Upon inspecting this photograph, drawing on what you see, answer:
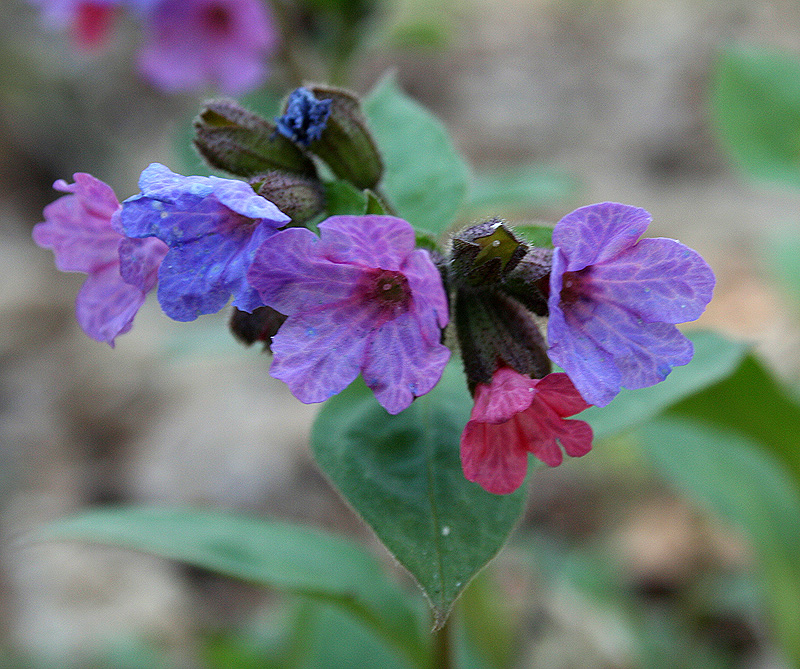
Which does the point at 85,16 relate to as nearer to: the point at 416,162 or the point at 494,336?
the point at 416,162

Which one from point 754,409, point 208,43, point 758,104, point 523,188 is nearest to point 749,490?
point 754,409

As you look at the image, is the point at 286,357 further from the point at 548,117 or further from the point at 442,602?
the point at 548,117

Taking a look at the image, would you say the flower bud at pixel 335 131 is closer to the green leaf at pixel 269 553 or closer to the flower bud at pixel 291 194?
the flower bud at pixel 291 194

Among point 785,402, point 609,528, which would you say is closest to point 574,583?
point 609,528

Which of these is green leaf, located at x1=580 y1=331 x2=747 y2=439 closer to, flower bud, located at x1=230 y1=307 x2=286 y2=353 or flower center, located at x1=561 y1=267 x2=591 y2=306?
flower center, located at x1=561 y1=267 x2=591 y2=306

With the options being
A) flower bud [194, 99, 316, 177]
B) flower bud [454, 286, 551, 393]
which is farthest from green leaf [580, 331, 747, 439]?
flower bud [194, 99, 316, 177]

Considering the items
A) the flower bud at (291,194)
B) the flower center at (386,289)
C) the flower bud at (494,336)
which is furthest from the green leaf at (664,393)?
the flower bud at (291,194)

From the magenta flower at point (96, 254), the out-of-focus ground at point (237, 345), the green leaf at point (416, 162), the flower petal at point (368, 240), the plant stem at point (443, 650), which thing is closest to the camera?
the flower petal at point (368, 240)
